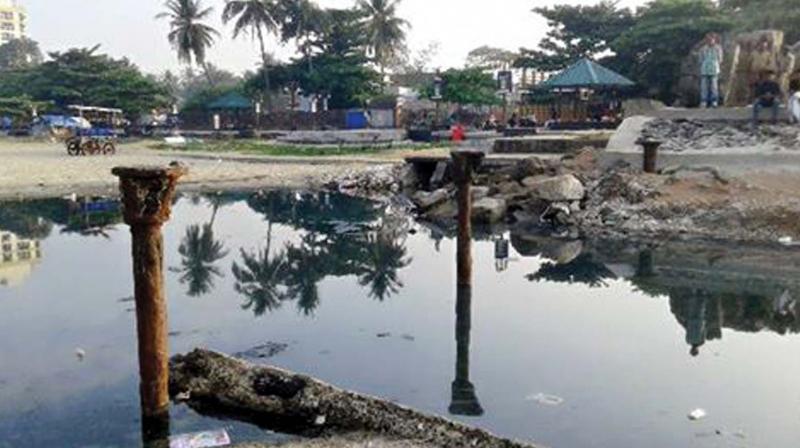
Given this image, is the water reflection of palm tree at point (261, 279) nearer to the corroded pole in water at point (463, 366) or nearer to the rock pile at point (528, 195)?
the corroded pole in water at point (463, 366)

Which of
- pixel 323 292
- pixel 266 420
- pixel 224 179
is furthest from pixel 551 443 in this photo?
pixel 224 179

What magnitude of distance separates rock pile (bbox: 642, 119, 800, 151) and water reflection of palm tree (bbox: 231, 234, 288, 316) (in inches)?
556

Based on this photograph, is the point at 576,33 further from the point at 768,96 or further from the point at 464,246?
the point at 464,246

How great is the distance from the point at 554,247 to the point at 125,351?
11019 millimetres

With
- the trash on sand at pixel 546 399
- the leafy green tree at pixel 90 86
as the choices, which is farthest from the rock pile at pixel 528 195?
the leafy green tree at pixel 90 86

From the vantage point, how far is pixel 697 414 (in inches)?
306

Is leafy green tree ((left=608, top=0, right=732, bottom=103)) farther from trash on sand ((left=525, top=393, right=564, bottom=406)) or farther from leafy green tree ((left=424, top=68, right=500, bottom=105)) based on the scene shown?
trash on sand ((left=525, top=393, right=564, bottom=406))

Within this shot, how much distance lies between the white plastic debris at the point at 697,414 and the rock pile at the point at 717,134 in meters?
16.8

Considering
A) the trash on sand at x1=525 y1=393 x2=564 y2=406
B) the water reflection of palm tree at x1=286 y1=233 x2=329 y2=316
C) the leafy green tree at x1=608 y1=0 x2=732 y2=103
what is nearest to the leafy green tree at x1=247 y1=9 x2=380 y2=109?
the leafy green tree at x1=608 y1=0 x2=732 y2=103

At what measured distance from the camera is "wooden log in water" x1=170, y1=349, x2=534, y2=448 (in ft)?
21.9

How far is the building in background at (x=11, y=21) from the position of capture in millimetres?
158625

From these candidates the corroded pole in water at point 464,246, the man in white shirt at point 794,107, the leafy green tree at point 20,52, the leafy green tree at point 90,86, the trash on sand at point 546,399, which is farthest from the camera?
the leafy green tree at point 20,52

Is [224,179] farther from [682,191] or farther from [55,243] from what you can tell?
[682,191]

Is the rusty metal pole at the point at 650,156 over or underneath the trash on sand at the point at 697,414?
over
